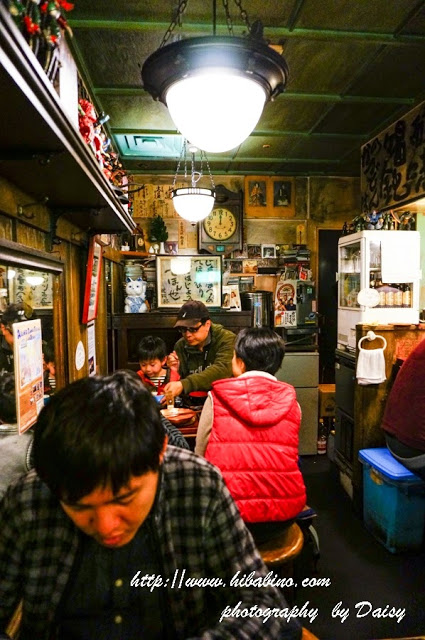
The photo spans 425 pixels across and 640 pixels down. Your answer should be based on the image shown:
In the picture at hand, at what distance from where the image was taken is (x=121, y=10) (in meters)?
3.39

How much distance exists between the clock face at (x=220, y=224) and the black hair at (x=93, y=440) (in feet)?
22.4

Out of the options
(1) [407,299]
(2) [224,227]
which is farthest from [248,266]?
(1) [407,299]

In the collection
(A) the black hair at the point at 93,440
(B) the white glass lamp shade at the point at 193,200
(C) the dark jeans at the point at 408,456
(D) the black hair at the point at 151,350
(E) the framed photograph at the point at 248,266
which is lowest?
(C) the dark jeans at the point at 408,456

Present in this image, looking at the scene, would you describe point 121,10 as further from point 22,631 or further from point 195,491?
point 22,631

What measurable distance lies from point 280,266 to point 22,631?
7168 mm

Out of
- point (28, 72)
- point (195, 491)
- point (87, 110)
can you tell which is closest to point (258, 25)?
point (87, 110)

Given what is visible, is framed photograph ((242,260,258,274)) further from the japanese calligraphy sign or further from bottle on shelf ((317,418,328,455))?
bottle on shelf ((317,418,328,455))

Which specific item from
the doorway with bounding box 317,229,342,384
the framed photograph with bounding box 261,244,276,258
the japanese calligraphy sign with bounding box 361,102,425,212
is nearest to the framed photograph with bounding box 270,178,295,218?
the framed photograph with bounding box 261,244,276,258

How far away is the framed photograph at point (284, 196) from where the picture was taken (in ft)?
26.0

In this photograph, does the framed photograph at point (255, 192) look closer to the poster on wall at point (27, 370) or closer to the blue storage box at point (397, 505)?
the blue storage box at point (397, 505)

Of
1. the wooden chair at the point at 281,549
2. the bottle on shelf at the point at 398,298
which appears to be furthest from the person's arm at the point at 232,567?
the bottle on shelf at the point at 398,298

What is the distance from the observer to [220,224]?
7766mm

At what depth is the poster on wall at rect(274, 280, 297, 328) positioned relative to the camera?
7.17 m

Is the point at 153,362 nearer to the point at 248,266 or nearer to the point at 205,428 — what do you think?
the point at 205,428
